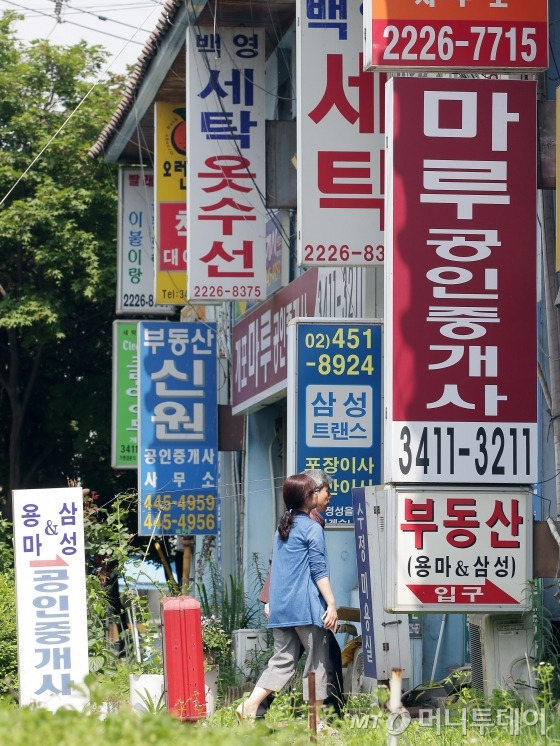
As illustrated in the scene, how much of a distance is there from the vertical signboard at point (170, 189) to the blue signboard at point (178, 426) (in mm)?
1000

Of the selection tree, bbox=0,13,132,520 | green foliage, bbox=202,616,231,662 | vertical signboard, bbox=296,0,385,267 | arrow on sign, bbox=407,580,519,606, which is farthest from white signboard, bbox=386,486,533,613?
tree, bbox=0,13,132,520

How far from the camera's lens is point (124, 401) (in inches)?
799

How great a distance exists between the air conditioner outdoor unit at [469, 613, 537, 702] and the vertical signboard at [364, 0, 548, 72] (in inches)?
123

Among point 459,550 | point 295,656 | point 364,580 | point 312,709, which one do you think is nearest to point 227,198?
point 364,580

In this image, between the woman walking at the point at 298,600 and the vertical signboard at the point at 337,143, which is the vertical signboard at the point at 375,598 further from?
the vertical signboard at the point at 337,143

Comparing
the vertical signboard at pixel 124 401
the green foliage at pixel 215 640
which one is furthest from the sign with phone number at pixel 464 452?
the vertical signboard at pixel 124 401

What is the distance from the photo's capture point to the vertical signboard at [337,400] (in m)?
11.4

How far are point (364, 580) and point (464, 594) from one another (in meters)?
1.32

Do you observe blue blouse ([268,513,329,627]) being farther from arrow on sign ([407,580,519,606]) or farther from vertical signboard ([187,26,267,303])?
vertical signboard ([187,26,267,303])

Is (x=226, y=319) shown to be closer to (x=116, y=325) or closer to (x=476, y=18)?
(x=116, y=325)

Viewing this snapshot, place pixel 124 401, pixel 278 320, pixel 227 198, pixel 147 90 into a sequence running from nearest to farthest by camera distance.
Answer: pixel 227 198 < pixel 278 320 < pixel 147 90 < pixel 124 401

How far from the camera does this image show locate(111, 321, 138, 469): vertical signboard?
66.1 feet

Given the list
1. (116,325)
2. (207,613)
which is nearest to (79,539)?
(207,613)

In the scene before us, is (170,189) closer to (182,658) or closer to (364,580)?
(364,580)
